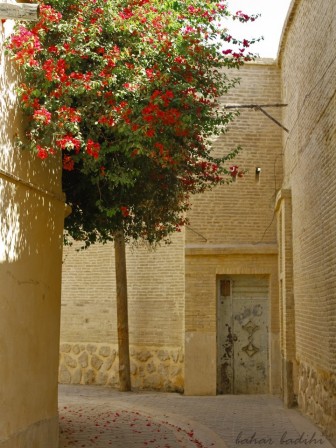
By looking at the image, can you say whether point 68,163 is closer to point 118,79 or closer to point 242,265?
point 118,79

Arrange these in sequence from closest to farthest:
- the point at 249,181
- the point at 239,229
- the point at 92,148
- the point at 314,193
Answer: the point at 92,148 → the point at 314,193 → the point at 239,229 → the point at 249,181

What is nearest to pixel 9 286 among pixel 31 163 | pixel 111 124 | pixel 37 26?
pixel 31 163

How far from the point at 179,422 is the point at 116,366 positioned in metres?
5.48

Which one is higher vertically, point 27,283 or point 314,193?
point 314,193

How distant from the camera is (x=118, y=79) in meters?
7.50

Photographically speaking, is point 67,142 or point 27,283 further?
point 27,283

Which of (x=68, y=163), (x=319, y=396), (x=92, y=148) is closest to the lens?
(x=92, y=148)

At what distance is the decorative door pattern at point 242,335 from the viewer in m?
15.1

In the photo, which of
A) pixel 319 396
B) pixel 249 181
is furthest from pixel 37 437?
pixel 249 181

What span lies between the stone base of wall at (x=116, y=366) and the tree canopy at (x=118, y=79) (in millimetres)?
7904

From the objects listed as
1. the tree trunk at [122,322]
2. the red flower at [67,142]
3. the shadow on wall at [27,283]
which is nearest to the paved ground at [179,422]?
the tree trunk at [122,322]

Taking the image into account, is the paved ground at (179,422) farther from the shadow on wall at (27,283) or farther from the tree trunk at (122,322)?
the shadow on wall at (27,283)

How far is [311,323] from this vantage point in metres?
10.6

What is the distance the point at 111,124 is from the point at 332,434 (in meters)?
5.05
